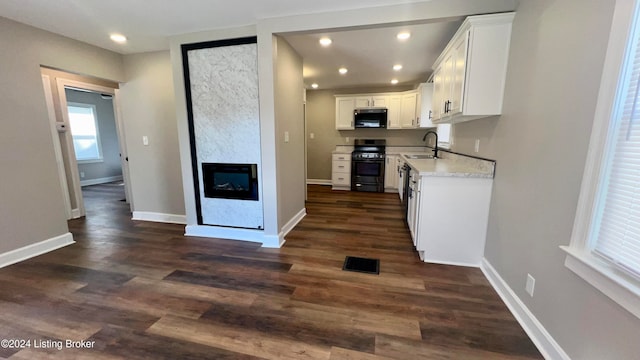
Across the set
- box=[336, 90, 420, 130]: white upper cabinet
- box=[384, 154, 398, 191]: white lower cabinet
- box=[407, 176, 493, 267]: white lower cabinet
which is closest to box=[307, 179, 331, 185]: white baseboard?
box=[336, 90, 420, 130]: white upper cabinet

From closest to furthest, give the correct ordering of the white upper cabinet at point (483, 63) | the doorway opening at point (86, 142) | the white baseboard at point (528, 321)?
the white baseboard at point (528, 321) → the white upper cabinet at point (483, 63) → the doorway opening at point (86, 142)

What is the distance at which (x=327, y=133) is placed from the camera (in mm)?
6500

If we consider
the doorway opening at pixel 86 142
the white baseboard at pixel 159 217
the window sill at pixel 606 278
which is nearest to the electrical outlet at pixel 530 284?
the window sill at pixel 606 278

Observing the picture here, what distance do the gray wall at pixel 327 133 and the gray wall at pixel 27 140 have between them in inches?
176

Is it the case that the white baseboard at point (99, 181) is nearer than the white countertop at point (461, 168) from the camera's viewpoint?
No

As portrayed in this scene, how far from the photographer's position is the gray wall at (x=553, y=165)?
1.21 metres

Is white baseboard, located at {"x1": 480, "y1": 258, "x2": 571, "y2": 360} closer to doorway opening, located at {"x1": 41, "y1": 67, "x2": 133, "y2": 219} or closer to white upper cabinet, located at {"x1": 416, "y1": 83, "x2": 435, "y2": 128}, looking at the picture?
white upper cabinet, located at {"x1": 416, "y1": 83, "x2": 435, "y2": 128}

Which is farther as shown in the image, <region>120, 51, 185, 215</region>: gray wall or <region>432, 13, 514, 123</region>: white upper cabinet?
<region>120, 51, 185, 215</region>: gray wall

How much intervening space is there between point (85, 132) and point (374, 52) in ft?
25.2

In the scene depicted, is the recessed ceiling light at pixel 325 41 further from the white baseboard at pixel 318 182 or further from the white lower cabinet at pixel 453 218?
the white baseboard at pixel 318 182

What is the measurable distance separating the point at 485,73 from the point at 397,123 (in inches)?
140

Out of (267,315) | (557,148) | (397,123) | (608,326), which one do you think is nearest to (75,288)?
(267,315)

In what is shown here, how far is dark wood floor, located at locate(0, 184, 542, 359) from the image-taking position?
1.53 metres

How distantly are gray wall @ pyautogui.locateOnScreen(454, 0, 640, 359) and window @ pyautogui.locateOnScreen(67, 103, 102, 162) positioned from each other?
8.93 metres
